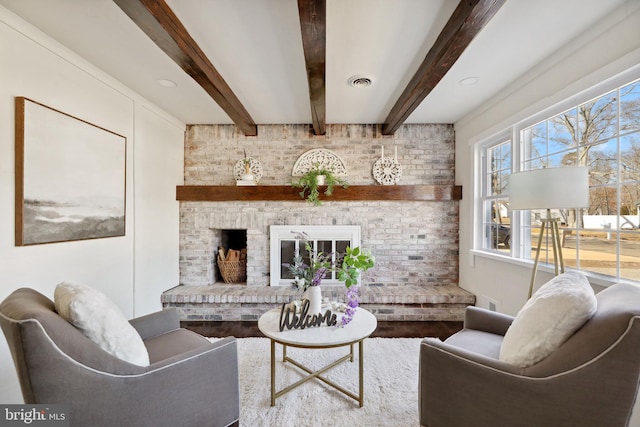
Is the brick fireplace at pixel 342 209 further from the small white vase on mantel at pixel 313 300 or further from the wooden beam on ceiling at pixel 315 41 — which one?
the small white vase on mantel at pixel 313 300

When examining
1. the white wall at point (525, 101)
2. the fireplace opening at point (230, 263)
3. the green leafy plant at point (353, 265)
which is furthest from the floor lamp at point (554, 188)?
the fireplace opening at point (230, 263)

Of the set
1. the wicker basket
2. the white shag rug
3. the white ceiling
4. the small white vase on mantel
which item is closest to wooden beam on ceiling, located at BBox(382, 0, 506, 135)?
the white ceiling

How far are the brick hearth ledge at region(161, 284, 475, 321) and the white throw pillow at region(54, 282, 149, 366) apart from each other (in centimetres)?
200

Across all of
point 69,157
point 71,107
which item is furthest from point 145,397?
point 71,107

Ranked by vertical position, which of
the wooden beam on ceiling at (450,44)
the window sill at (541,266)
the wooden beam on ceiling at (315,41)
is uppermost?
the wooden beam on ceiling at (450,44)

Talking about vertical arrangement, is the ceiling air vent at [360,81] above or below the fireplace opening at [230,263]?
above

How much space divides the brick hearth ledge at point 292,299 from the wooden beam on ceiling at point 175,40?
7.36 ft

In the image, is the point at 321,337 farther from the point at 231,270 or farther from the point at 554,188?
the point at 231,270

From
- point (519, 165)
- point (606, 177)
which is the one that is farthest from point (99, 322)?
point (519, 165)

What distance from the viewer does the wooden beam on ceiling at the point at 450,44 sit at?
59.1 inches

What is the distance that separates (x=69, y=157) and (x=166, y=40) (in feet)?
3.96

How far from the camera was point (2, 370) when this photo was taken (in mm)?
1611

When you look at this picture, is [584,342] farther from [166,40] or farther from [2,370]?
[2,370]

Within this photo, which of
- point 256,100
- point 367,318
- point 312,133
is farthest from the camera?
point 312,133
